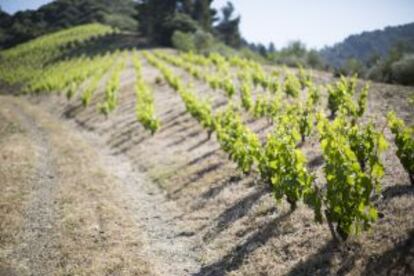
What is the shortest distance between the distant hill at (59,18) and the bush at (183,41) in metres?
33.3

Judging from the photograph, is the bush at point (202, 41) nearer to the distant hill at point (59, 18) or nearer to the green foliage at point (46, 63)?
the green foliage at point (46, 63)

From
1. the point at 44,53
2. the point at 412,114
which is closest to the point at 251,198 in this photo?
the point at 412,114

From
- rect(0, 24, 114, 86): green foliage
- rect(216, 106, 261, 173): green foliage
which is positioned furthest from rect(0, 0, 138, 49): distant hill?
rect(216, 106, 261, 173): green foliage

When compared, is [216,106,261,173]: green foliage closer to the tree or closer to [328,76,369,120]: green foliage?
[328,76,369,120]: green foliage

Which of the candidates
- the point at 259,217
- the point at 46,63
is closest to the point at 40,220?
the point at 259,217

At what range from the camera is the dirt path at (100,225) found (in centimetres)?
1143

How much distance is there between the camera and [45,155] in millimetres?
23125

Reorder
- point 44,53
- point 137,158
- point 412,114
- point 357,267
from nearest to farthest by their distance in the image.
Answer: point 357,267
point 412,114
point 137,158
point 44,53

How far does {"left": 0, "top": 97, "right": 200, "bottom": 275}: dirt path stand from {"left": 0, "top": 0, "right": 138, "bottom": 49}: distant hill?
3347 inches

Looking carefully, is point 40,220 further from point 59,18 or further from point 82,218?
point 59,18

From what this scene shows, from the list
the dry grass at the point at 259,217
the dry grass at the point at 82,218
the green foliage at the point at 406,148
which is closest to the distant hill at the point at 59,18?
the dry grass at the point at 82,218

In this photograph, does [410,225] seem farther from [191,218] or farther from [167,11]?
[167,11]

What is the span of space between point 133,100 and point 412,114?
25302 mm

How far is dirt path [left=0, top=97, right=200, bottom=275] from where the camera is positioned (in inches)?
450
